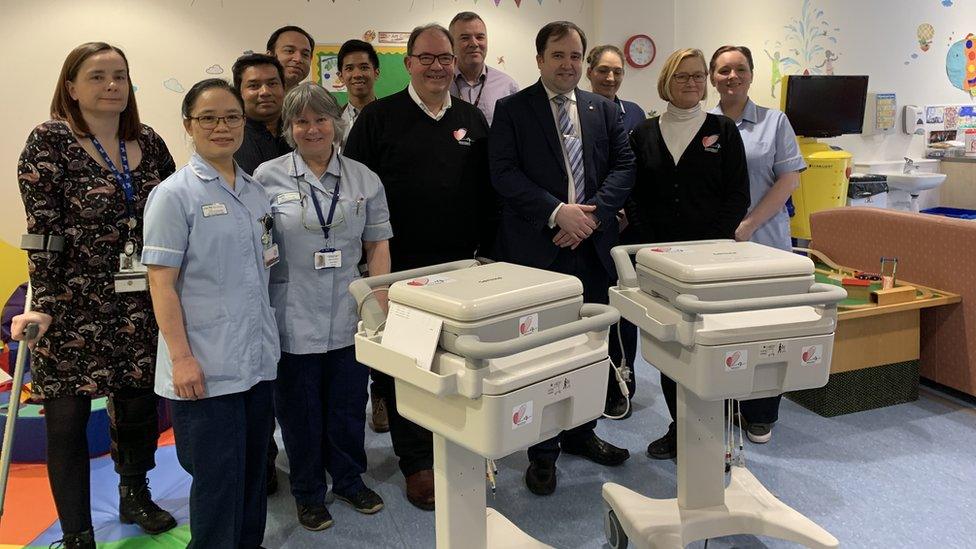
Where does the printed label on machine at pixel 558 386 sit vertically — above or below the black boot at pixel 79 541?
above

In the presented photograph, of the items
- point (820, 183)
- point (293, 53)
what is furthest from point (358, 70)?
point (820, 183)

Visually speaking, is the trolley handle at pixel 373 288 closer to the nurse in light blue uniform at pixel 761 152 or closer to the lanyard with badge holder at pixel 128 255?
the lanyard with badge holder at pixel 128 255

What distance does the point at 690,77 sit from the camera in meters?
2.53

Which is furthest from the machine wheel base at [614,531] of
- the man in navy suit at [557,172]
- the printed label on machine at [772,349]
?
the printed label on machine at [772,349]

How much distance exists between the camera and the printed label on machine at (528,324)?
4.58 ft

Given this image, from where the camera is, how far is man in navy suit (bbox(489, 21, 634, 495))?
237cm

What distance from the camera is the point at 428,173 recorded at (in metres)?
2.36

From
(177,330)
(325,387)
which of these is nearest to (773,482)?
(325,387)

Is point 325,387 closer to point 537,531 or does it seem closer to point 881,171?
point 537,531

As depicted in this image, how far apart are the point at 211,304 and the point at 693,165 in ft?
5.69

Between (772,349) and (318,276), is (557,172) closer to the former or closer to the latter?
(318,276)

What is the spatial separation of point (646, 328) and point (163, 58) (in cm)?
417

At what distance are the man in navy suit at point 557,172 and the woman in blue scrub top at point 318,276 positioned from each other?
47cm

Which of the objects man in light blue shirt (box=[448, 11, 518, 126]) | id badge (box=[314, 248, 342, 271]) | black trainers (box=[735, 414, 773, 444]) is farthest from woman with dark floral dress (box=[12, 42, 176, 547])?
black trainers (box=[735, 414, 773, 444])
